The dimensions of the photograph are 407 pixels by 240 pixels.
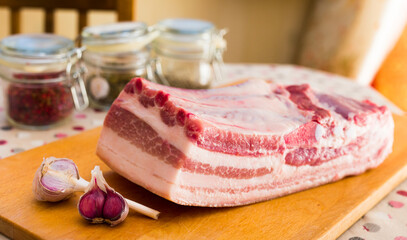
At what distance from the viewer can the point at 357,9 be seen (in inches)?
172

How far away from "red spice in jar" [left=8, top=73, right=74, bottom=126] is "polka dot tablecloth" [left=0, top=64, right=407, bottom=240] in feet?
0.20

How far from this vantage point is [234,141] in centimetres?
149

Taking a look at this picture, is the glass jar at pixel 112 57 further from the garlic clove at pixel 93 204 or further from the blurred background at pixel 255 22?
the blurred background at pixel 255 22

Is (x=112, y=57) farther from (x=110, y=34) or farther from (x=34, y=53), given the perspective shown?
(x=34, y=53)

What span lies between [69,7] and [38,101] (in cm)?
123

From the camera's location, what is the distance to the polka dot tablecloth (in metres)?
1.53

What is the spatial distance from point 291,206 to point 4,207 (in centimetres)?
83

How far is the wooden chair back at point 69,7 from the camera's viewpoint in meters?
2.96

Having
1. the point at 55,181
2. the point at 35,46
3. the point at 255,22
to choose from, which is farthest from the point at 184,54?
the point at 255,22

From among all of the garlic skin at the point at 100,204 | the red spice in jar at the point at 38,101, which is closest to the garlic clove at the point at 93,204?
the garlic skin at the point at 100,204

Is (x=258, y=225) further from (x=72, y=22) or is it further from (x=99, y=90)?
(x=72, y=22)

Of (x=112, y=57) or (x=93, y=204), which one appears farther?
(x=112, y=57)

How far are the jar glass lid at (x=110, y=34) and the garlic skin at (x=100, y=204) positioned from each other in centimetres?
97

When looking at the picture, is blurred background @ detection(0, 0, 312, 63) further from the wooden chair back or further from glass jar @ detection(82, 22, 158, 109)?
glass jar @ detection(82, 22, 158, 109)
